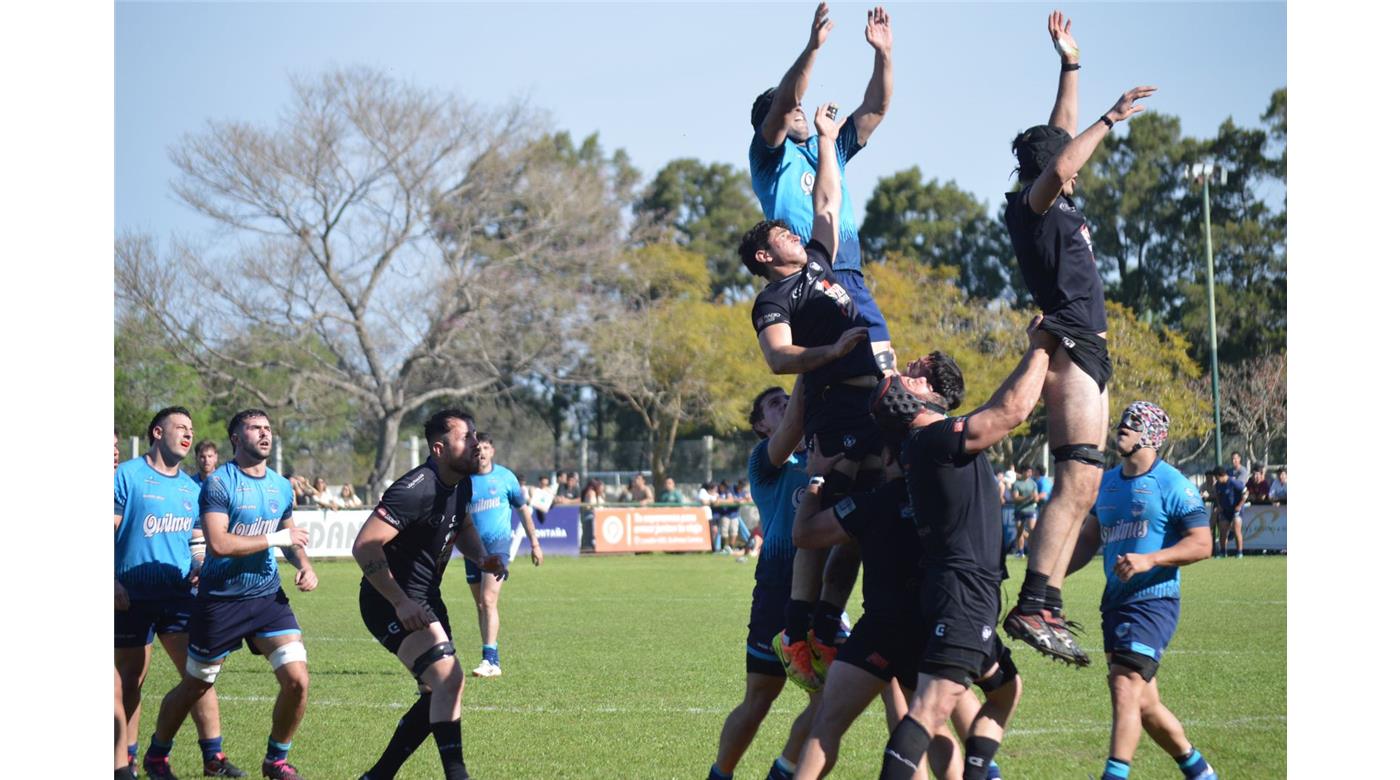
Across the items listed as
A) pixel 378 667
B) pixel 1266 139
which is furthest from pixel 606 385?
pixel 378 667

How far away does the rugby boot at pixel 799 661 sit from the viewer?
6.91m

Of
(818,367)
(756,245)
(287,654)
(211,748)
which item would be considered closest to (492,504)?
(287,654)

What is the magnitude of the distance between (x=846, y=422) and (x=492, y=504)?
8.10m

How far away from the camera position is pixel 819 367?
264 inches

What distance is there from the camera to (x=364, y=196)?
125 ft

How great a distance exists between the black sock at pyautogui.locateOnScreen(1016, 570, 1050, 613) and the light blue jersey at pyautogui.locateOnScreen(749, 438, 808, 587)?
1.55 metres

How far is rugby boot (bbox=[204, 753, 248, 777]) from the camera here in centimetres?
868

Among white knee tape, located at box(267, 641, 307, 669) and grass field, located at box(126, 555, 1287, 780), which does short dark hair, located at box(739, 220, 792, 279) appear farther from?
white knee tape, located at box(267, 641, 307, 669)

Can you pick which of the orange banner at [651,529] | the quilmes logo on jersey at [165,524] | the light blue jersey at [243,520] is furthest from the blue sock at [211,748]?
the orange banner at [651,529]

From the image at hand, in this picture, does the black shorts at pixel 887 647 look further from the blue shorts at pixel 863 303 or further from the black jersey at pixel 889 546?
the blue shorts at pixel 863 303
